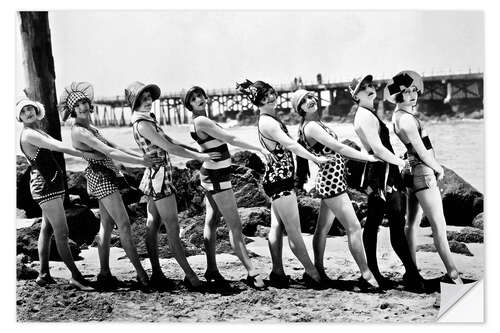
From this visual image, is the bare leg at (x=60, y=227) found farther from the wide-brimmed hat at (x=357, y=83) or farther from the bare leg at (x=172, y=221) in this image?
the wide-brimmed hat at (x=357, y=83)

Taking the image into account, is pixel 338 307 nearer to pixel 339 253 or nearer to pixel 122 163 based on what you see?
pixel 339 253

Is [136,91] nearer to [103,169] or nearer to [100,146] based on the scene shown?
[100,146]

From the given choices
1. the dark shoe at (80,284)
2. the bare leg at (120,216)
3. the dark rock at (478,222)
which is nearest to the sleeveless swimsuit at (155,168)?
the bare leg at (120,216)

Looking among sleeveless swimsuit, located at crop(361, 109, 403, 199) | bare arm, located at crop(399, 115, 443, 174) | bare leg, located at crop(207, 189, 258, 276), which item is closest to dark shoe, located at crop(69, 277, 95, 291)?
bare leg, located at crop(207, 189, 258, 276)

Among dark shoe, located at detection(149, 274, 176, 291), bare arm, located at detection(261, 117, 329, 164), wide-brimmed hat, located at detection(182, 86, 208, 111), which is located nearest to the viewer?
bare arm, located at detection(261, 117, 329, 164)

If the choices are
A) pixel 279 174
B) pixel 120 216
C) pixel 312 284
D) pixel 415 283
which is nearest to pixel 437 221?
pixel 415 283

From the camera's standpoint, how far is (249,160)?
7.44m

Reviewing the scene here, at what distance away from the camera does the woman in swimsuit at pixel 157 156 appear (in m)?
6.90

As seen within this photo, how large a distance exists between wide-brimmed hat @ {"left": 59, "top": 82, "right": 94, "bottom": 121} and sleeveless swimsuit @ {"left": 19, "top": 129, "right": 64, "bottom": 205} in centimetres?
34

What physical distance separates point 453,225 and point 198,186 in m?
2.79

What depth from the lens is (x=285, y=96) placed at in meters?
7.14

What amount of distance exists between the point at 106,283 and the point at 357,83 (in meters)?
3.35

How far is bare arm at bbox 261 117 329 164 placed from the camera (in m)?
6.68

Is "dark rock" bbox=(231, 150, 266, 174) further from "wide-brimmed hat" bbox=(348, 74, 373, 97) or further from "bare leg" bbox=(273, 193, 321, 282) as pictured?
"wide-brimmed hat" bbox=(348, 74, 373, 97)
